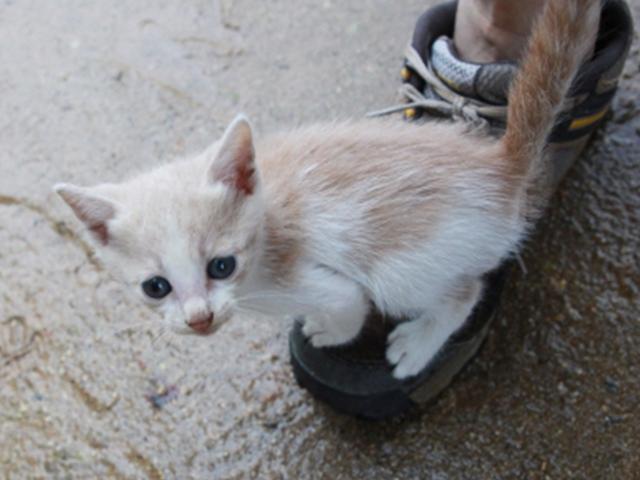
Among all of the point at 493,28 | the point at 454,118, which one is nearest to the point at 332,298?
the point at 454,118

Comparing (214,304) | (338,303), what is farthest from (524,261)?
(214,304)

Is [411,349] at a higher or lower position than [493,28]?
lower

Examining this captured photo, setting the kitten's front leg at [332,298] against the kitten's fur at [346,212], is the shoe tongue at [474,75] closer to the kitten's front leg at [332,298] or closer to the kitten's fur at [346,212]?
the kitten's fur at [346,212]

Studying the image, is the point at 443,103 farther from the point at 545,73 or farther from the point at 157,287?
the point at 157,287

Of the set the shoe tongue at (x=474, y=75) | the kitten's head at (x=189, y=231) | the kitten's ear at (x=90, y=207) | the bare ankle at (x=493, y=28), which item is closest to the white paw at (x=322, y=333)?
the kitten's head at (x=189, y=231)

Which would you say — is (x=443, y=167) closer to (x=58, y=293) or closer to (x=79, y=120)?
(x=58, y=293)

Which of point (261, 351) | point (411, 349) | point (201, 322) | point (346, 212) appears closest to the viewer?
point (201, 322)
